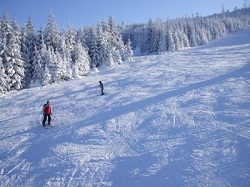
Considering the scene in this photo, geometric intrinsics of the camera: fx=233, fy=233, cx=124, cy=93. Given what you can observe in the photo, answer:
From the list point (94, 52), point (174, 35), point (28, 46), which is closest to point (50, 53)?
point (28, 46)

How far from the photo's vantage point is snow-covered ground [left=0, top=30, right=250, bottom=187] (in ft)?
32.9

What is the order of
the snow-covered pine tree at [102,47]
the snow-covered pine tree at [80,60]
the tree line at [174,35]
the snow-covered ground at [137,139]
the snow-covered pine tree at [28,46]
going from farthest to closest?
the tree line at [174,35] → the snow-covered pine tree at [102,47] → the snow-covered pine tree at [80,60] → the snow-covered pine tree at [28,46] → the snow-covered ground at [137,139]

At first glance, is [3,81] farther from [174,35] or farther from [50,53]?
[174,35]

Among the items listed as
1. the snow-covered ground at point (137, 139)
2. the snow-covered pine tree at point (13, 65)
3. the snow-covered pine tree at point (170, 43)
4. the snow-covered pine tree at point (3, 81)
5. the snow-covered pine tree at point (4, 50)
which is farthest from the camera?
the snow-covered pine tree at point (170, 43)

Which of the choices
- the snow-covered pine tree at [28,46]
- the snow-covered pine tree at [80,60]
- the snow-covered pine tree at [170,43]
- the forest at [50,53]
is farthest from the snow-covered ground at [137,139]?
the snow-covered pine tree at [170,43]

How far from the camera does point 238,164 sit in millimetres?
9828

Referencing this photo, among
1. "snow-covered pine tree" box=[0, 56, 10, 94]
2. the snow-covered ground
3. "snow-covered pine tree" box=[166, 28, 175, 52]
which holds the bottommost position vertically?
the snow-covered ground

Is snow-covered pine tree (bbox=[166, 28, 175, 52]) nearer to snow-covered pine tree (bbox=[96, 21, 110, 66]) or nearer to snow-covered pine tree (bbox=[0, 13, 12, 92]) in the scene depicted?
snow-covered pine tree (bbox=[96, 21, 110, 66])

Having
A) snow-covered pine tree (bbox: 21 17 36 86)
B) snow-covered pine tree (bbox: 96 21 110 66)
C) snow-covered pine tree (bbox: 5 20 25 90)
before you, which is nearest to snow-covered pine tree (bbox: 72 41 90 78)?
snow-covered pine tree (bbox: 96 21 110 66)

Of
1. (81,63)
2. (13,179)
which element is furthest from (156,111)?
(81,63)

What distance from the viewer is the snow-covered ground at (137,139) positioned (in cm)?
1003

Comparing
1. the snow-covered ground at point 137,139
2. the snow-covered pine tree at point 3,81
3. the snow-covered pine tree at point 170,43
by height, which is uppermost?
the snow-covered pine tree at point 170,43

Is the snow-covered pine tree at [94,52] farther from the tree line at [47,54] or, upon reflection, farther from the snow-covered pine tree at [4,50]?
the snow-covered pine tree at [4,50]

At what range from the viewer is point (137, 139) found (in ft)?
43.5
